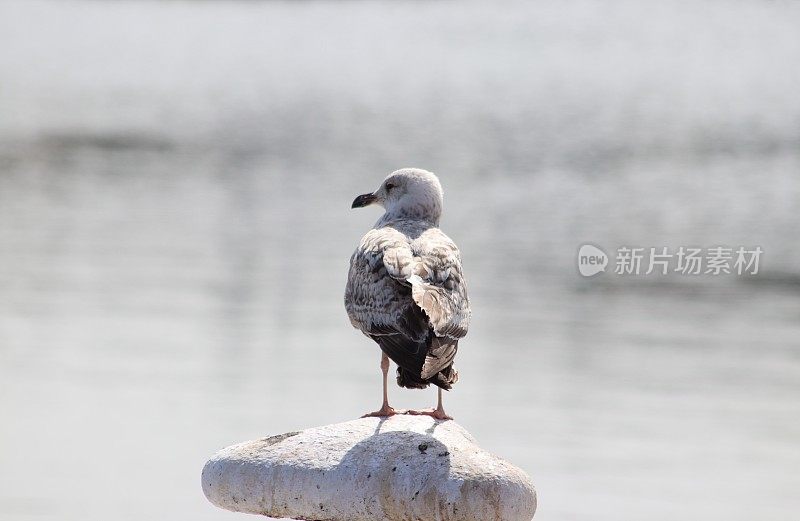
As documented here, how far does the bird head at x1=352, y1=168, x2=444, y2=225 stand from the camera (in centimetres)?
916

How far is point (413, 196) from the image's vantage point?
361 inches

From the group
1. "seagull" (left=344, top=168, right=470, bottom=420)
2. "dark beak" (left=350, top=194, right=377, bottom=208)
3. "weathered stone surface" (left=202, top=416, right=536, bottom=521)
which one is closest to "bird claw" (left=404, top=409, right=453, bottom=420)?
"seagull" (left=344, top=168, right=470, bottom=420)

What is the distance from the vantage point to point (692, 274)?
19219 millimetres

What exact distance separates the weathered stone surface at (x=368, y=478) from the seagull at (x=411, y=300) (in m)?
0.38

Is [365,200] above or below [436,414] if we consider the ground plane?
above

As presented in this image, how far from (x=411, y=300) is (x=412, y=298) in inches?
1.6

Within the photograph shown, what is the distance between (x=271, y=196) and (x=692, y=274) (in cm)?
882

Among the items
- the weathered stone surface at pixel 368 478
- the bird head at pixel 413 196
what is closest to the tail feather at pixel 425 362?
the weathered stone surface at pixel 368 478

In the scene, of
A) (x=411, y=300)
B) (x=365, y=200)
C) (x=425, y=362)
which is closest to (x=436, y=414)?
(x=411, y=300)

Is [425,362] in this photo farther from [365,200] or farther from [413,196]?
[365,200]

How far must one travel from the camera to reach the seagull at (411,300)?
7.48 m

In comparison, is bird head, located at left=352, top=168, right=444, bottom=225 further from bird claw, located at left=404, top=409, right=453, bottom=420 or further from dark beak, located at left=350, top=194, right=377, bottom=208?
bird claw, located at left=404, top=409, right=453, bottom=420

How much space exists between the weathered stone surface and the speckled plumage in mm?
411

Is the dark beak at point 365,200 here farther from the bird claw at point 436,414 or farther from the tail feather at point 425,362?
the tail feather at point 425,362
